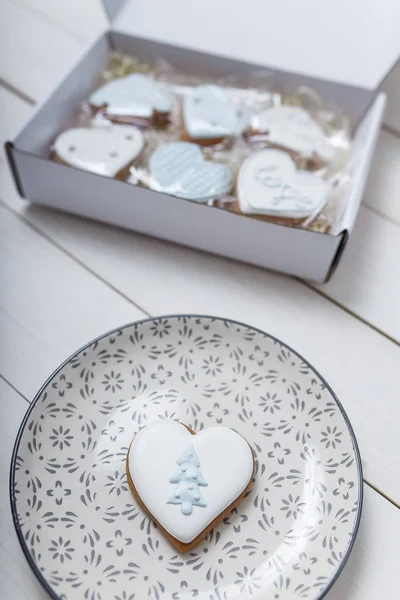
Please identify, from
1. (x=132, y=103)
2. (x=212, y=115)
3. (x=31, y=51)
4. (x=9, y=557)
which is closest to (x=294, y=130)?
(x=212, y=115)

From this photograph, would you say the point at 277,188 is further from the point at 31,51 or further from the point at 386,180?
the point at 31,51

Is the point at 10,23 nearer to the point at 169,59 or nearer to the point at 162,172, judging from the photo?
the point at 169,59

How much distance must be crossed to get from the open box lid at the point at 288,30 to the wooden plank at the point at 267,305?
322 mm

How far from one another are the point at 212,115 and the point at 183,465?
19.4 inches

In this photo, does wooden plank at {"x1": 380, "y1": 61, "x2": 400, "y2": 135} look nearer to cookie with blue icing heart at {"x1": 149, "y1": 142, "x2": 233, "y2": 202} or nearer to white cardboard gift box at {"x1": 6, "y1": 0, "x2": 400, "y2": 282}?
white cardboard gift box at {"x1": 6, "y1": 0, "x2": 400, "y2": 282}

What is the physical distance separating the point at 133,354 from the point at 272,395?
15cm

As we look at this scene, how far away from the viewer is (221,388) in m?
0.67

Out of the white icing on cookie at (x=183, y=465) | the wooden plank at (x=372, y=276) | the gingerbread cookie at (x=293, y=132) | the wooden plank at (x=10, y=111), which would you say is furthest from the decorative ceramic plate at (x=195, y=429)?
the wooden plank at (x=10, y=111)

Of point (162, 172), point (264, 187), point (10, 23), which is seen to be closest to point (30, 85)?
point (10, 23)

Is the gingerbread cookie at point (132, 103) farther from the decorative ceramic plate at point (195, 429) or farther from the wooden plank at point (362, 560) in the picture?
the wooden plank at point (362, 560)

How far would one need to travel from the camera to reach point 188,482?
57 centimetres

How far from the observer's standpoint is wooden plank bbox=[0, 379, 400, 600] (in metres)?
0.57

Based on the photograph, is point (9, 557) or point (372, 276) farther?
point (372, 276)

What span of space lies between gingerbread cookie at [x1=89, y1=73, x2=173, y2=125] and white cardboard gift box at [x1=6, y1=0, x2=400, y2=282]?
1.4 inches
